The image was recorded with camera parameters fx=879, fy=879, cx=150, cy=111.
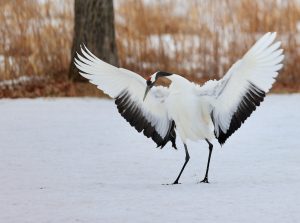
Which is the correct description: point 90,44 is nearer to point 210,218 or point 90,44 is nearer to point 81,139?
point 81,139

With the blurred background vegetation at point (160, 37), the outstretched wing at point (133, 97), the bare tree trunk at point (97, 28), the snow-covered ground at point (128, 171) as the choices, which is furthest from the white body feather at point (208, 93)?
the blurred background vegetation at point (160, 37)

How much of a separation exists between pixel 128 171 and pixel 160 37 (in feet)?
22.2

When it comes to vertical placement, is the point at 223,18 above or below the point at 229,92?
below

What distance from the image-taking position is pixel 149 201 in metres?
6.72

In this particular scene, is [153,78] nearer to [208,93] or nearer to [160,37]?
[208,93]

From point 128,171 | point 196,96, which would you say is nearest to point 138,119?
point 128,171

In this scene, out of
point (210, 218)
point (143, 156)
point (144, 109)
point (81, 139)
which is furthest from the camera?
point (81, 139)

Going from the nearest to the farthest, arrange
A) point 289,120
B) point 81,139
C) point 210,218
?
point 210,218 < point 81,139 < point 289,120

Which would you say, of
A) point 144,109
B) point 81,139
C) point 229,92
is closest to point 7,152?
point 81,139

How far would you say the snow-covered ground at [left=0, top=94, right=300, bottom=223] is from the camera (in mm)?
6336

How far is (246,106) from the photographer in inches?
302

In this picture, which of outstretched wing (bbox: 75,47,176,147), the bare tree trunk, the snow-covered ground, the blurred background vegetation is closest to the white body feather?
outstretched wing (bbox: 75,47,176,147)

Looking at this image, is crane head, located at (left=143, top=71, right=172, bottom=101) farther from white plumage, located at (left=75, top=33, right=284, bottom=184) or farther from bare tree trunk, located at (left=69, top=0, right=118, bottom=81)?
bare tree trunk, located at (left=69, top=0, right=118, bottom=81)

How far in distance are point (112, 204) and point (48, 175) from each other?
5.70 feet
